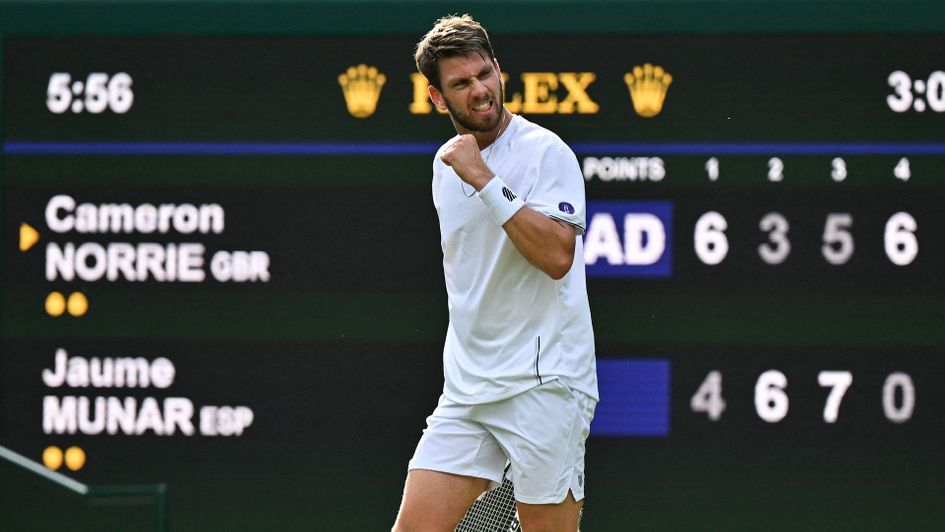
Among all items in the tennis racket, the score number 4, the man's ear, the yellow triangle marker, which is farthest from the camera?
the yellow triangle marker

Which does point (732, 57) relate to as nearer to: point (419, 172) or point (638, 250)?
point (638, 250)

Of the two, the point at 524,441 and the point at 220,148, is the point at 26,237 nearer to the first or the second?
the point at 220,148

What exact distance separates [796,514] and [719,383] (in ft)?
1.57

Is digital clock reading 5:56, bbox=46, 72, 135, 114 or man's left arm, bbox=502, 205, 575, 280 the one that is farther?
digital clock reading 5:56, bbox=46, 72, 135, 114

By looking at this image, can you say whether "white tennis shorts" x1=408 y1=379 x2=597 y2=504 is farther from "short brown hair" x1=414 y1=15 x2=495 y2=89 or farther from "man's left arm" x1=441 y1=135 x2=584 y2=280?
"short brown hair" x1=414 y1=15 x2=495 y2=89

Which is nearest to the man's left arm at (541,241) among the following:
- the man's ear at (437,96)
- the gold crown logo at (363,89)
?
the man's ear at (437,96)

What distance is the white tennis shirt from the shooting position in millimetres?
3668

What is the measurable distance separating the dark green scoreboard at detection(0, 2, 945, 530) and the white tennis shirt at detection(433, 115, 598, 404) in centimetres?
148

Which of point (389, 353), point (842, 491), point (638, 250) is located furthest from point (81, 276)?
point (842, 491)

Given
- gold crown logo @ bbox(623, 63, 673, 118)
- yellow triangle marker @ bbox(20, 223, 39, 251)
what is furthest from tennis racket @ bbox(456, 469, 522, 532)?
yellow triangle marker @ bbox(20, 223, 39, 251)

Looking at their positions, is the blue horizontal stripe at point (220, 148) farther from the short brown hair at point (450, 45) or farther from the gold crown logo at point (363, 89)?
the short brown hair at point (450, 45)

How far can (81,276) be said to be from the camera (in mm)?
5332

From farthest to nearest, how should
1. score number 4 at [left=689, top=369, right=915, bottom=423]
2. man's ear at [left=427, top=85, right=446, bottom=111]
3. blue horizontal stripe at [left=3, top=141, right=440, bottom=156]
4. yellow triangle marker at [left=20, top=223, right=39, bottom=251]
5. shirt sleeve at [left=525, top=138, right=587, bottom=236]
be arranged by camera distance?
yellow triangle marker at [left=20, top=223, right=39, bottom=251] < blue horizontal stripe at [left=3, top=141, right=440, bottom=156] < score number 4 at [left=689, top=369, right=915, bottom=423] < man's ear at [left=427, top=85, right=446, bottom=111] < shirt sleeve at [left=525, top=138, right=587, bottom=236]

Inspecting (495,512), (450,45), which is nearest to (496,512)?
(495,512)
